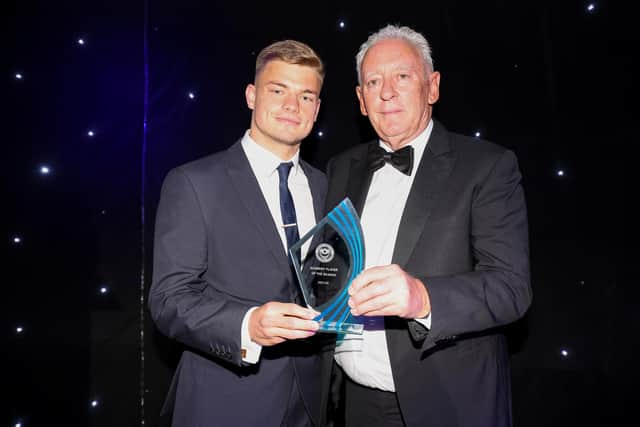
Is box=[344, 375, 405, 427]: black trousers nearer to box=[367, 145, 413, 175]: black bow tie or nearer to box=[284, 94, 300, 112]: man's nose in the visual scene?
box=[367, 145, 413, 175]: black bow tie

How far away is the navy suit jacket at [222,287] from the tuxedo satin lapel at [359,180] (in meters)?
0.50

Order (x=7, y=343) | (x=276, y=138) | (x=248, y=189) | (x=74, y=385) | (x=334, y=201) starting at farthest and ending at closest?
(x=74, y=385)
(x=7, y=343)
(x=334, y=201)
(x=276, y=138)
(x=248, y=189)

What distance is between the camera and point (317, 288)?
65.2 inches

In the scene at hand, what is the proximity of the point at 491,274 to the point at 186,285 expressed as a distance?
4.22 ft

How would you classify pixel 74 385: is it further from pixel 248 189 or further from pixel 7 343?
pixel 248 189

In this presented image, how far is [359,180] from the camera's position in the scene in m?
2.31

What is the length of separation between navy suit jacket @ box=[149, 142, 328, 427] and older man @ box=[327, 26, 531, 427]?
13.5 inches

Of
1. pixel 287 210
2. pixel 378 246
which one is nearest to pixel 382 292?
pixel 378 246

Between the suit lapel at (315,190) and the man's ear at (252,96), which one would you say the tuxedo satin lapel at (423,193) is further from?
the man's ear at (252,96)

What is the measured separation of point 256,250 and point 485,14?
2.23 m

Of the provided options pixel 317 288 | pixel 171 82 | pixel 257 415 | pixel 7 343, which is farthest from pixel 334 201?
pixel 7 343

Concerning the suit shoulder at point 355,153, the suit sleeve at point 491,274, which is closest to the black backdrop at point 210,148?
the suit shoulder at point 355,153

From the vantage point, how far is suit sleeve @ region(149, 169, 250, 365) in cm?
177

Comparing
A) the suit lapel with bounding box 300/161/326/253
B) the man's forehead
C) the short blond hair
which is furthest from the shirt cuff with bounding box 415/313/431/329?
the short blond hair
